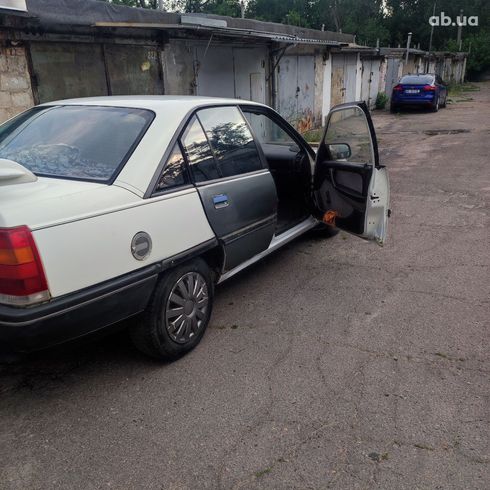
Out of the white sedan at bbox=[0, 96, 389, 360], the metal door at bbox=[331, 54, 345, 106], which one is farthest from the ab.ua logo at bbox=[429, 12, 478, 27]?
the white sedan at bbox=[0, 96, 389, 360]

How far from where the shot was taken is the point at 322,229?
18.0 feet

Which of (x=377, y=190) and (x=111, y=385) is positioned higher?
(x=377, y=190)

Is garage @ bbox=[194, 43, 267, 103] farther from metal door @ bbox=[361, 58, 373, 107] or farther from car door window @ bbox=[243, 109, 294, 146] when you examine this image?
metal door @ bbox=[361, 58, 373, 107]

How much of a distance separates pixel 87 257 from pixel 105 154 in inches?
30.5

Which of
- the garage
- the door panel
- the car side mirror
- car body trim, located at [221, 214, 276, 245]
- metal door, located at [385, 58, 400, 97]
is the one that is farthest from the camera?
metal door, located at [385, 58, 400, 97]

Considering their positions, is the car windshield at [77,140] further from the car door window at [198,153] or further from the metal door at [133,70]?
the metal door at [133,70]

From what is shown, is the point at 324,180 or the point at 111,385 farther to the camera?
the point at 324,180

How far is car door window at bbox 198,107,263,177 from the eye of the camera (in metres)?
3.51

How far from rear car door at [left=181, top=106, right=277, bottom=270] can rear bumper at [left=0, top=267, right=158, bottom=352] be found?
803 millimetres

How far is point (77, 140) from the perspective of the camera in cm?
307

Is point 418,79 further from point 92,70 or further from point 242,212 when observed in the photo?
point 242,212

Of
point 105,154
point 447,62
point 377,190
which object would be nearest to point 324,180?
point 377,190

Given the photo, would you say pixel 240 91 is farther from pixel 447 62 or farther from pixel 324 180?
pixel 447 62

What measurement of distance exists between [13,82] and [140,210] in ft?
15.1
